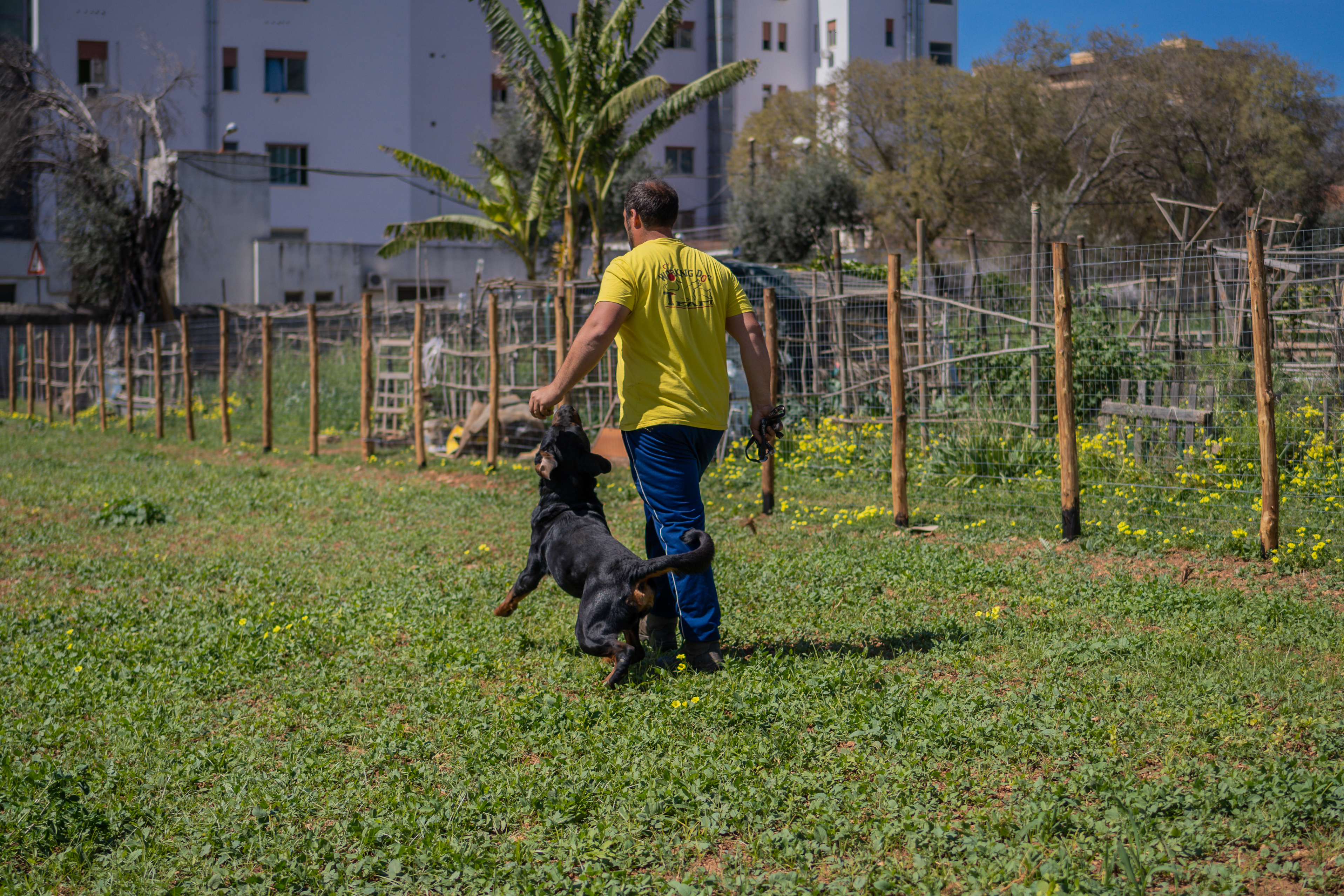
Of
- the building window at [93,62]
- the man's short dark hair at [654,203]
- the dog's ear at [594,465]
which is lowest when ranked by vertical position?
the dog's ear at [594,465]

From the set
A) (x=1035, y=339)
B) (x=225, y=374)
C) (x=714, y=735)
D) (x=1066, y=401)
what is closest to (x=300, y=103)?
(x=225, y=374)

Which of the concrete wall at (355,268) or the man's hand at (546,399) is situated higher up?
the concrete wall at (355,268)

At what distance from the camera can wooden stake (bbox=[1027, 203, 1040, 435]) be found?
31.7 ft

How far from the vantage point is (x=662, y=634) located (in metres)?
4.96

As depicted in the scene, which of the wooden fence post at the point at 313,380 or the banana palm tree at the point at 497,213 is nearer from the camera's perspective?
the wooden fence post at the point at 313,380

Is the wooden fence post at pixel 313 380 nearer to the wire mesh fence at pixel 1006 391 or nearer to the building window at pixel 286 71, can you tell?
the wire mesh fence at pixel 1006 391

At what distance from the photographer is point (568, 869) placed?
119 inches

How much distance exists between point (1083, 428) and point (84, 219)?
2321 cm

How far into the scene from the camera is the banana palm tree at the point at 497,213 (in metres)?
19.6

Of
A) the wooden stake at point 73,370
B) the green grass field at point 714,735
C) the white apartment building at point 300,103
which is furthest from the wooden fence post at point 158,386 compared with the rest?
the white apartment building at point 300,103

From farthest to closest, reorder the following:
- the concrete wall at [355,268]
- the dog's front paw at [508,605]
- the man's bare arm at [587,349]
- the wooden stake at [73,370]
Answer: the concrete wall at [355,268] → the wooden stake at [73,370] → the dog's front paw at [508,605] → the man's bare arm at [587,349]

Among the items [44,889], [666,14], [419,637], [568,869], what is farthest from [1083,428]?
[666,14]

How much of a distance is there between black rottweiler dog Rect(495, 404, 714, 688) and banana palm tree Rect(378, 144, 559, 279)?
1445 cm

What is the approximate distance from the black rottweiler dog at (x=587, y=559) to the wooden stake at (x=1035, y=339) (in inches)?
205
